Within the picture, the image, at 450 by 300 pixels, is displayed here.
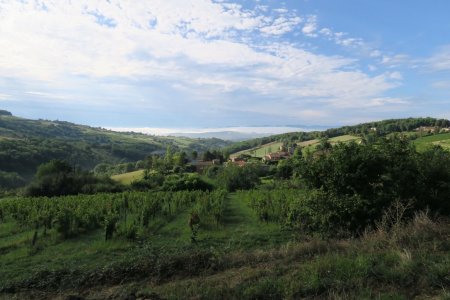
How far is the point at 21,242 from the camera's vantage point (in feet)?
38.0

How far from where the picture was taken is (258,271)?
5945 mm

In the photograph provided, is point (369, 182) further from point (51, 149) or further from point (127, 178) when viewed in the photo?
point (51, 149)

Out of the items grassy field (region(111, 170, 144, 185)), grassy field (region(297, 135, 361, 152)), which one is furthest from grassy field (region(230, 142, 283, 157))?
grassy field (region(111, 170, 144, 185))

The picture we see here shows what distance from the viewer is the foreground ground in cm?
496

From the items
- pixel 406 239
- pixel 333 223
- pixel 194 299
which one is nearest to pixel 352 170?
pixel 333 223

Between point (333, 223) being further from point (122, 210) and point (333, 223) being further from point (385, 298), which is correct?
A: point (122, 210)

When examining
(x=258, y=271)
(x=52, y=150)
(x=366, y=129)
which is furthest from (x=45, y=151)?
(x=258, y=271)

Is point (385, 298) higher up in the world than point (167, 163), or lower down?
higher up

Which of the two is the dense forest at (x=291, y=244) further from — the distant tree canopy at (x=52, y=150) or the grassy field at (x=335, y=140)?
the distant tree canopy at (x=52, y=150)

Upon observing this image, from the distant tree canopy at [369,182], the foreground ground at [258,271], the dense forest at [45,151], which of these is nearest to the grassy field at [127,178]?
the dense forest at [45,151]

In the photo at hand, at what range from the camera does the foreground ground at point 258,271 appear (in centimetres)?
496

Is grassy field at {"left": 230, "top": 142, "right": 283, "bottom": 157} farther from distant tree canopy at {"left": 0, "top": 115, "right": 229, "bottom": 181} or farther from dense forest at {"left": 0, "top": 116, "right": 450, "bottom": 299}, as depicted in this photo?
dense forest at {"left": 0, "top": 116, "right": 450, "bottom": 299}

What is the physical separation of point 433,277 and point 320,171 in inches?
216

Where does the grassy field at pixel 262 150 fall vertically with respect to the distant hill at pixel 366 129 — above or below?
below
